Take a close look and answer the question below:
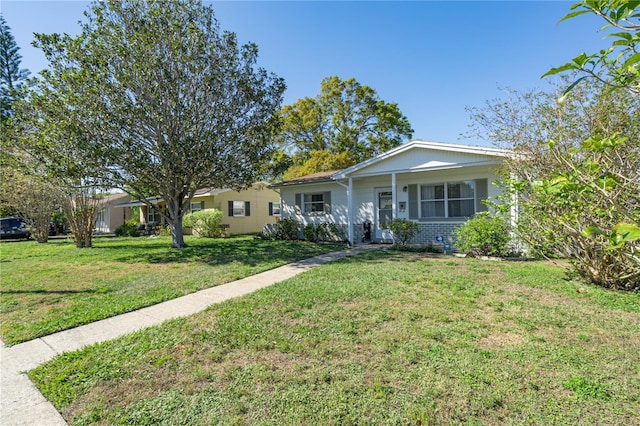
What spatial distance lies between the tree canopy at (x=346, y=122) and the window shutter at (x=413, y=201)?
608 inches

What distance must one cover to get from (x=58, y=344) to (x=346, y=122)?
27.5 metres

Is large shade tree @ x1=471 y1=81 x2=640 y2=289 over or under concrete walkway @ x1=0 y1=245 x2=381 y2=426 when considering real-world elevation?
over

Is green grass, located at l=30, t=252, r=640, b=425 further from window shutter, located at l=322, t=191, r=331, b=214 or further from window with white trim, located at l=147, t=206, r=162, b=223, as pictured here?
window with white trim, located at l=147, t=206, r=162, b=223

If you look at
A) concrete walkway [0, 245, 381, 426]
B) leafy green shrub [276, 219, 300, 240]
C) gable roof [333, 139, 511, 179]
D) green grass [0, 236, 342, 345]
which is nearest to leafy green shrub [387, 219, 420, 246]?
gable roof [333, 139, 511, 179]

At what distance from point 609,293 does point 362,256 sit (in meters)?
5.94

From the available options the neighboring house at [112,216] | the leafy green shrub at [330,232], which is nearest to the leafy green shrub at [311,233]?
the leafy green shrub at [330,232]

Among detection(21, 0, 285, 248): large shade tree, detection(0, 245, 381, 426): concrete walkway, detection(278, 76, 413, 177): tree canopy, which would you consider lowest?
detection(0, 245, 381, 426): concrete walkway

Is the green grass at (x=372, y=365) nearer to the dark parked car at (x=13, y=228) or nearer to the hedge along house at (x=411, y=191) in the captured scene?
the hedge along house at (x=411, y=191)

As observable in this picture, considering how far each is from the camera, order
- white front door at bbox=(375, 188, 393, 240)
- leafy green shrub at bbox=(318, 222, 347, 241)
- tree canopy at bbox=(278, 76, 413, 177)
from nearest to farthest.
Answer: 1. white front door at bbox=(375, 188, 393, 240)
2. leafy green shrub at bbox=(318, 222, 347, 241)
3. tree canopy at bbox=(278, 76, 413, 177)

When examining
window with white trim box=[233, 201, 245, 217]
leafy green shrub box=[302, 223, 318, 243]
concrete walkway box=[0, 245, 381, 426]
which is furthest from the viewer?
window with white trim box=[233, 201, 245, 217]

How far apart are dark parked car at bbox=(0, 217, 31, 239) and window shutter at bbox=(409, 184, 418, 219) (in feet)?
82.3

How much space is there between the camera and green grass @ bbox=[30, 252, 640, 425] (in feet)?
8.16

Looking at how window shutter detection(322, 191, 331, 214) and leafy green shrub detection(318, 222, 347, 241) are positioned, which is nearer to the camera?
leafy green shrub detection(318, 222, 347, 241)

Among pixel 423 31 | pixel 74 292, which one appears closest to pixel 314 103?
pixel 423 31
